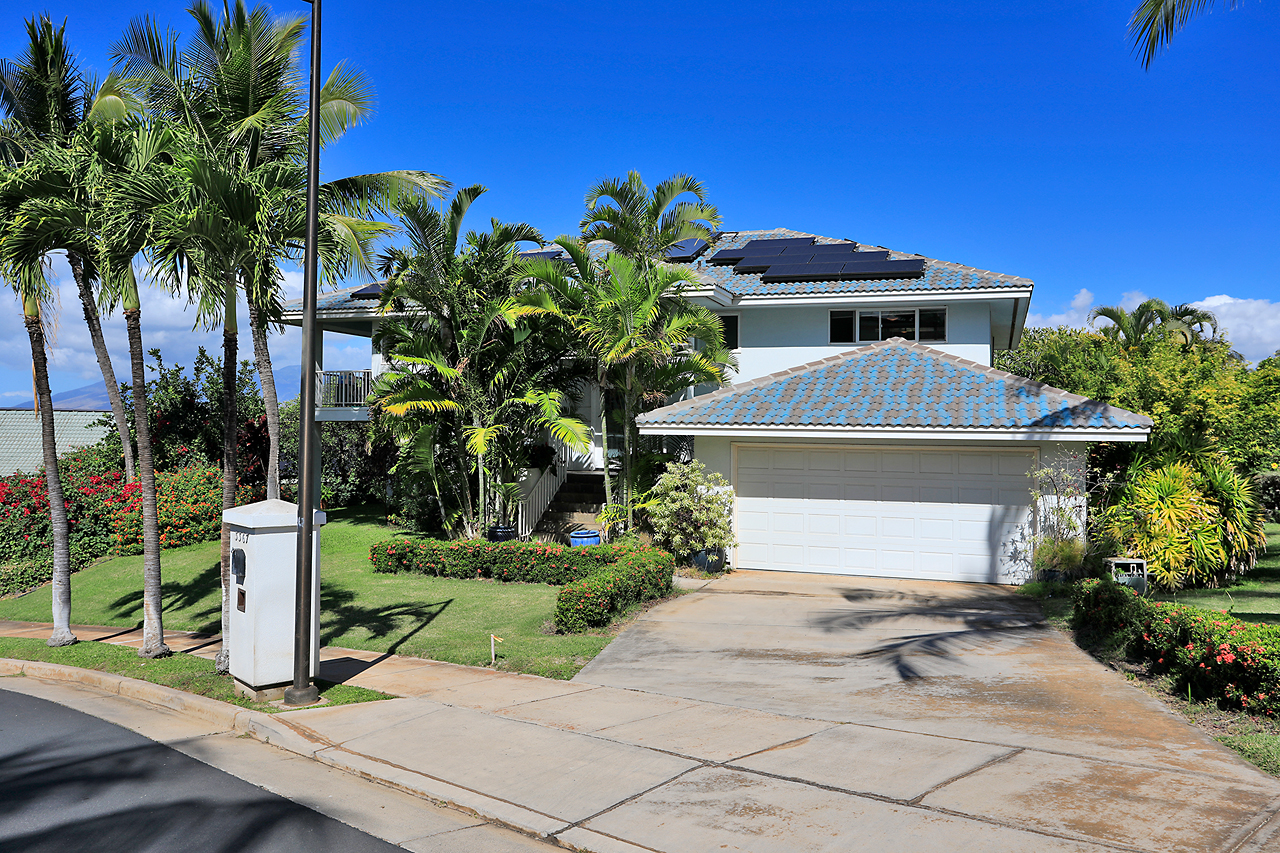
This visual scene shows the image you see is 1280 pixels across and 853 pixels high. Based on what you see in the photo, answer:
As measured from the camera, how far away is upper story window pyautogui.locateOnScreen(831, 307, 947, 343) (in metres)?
19.6

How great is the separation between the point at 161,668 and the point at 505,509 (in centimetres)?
833

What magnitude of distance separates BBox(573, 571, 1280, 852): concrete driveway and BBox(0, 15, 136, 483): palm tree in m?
9.19

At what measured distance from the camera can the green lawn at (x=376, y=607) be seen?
1080 centimetres

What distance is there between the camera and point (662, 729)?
7.37 m

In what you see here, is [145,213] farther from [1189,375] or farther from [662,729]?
[1189,375]

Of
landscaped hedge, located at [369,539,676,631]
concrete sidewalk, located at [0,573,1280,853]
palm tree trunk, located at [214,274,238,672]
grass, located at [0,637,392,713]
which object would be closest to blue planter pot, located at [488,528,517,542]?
landscaped hedge, located at [369,539,676,631]

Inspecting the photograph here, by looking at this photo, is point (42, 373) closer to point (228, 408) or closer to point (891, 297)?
point (228, 408)

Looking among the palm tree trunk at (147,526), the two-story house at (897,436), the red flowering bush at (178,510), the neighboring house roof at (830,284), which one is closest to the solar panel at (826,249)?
the neighboring house roof at (830,284)

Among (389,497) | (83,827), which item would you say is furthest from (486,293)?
(83,827)

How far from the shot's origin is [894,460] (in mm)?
15281

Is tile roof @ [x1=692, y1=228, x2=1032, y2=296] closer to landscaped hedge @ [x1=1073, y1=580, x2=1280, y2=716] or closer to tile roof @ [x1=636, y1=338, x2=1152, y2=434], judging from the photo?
tile roof @ [x1=636, y1=338, x2=1152, y2=434]

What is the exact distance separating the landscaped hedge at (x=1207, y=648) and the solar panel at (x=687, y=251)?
46.4ft

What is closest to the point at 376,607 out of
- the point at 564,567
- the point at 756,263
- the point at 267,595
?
the point at 564,567

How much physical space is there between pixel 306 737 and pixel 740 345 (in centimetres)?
1498
